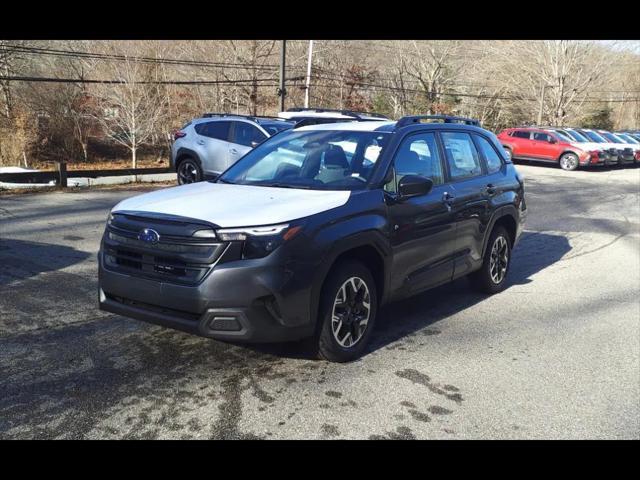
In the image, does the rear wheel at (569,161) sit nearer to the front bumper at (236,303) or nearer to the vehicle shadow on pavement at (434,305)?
the vehicle shadow on pavement at (434,305)

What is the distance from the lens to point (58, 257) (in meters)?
7.28

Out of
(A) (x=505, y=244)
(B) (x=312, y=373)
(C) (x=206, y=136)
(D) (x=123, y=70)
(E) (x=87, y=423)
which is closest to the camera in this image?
(E) (x=87, y=423)

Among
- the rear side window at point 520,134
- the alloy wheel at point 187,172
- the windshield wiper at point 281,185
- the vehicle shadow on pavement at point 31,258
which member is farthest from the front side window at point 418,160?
the rear side window at point 520,134

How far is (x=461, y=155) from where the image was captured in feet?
19.2

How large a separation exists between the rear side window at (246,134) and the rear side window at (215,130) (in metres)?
0.19

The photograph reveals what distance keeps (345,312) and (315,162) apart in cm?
135

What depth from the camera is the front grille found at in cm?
376

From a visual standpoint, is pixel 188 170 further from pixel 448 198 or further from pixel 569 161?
pixel 569 161

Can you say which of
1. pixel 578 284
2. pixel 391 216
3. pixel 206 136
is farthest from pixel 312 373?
pixel 206 136

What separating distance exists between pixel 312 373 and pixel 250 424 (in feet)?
2.85

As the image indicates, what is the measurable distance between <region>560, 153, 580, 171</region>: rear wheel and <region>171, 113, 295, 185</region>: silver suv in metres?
17.5

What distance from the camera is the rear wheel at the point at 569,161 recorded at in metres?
26.5

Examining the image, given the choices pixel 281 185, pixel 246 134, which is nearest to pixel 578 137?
pixel 246 134
